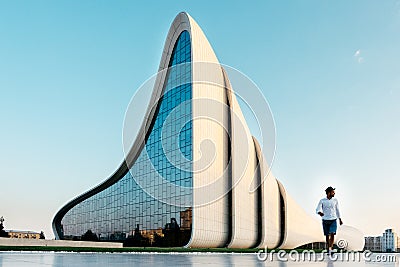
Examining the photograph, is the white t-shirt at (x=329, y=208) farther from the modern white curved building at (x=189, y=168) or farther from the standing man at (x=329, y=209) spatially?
the modern white curved building at (x=189, y=168)

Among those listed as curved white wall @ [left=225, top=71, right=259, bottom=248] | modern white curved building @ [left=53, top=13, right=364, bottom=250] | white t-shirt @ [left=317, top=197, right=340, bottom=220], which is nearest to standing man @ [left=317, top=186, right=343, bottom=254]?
white t-shirt @ [left=317, top=197, right=340, bottom=220]

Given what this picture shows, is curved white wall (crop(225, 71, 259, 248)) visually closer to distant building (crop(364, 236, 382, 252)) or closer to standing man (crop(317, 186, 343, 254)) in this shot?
standing man (crop(317, 186, 343, 254))

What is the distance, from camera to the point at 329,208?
33.6 ft

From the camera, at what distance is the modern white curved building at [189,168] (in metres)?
26.3

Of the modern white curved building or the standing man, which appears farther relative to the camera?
the modern white curved building

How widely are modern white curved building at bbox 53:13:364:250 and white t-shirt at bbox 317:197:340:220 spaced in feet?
50.3

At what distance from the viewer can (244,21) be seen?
26.2m

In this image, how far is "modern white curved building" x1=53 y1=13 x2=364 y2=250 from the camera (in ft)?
86.3

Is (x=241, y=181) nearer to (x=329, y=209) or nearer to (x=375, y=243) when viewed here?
(x=329, y=209)

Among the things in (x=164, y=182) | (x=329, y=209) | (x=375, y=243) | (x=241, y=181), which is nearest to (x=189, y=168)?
(x=164, y=182)

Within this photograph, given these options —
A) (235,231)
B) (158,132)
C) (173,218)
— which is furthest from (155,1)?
(235,231)

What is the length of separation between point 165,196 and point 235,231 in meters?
5.64

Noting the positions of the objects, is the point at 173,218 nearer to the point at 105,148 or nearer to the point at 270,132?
the point at 270,132

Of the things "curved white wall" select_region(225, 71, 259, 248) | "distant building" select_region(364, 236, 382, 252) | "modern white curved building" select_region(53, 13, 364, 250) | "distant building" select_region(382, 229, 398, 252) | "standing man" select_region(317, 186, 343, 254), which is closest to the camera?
"standing man" select_region(317, 186, 343, 254)
